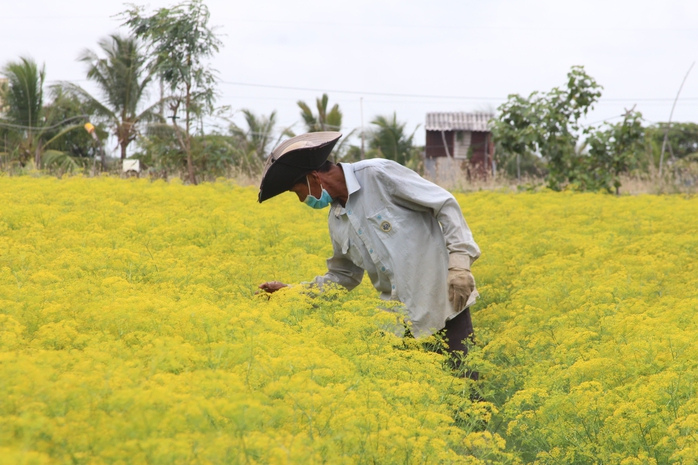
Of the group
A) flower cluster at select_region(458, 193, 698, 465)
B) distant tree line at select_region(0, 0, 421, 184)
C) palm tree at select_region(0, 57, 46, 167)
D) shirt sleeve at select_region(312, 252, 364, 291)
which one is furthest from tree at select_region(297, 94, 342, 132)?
shirt sleeve at select_region(312, 252, 364, 291)

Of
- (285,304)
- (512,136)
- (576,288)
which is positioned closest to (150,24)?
(512,136)

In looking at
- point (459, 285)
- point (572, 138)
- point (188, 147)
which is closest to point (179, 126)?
point (188, 147)

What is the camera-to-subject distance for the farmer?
4.52 meters

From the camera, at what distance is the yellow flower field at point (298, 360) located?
2.64m

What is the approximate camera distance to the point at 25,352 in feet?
11.0

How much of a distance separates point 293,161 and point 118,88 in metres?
25.6

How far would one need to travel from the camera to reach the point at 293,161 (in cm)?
445

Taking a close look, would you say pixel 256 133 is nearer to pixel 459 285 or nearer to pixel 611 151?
pixel 611 151

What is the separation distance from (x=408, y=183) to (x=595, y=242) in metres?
4.98

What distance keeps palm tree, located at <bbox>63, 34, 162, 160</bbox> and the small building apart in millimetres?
11693

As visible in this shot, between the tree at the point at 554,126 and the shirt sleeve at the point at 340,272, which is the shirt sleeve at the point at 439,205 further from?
the tree at the point at 554,126

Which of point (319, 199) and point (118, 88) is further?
point (118, 88)

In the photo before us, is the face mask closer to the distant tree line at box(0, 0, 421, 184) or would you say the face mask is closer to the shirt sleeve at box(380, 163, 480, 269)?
the shirt sleeve at box(380, 163, 480, 269)

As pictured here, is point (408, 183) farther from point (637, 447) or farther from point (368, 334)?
point (637, 447)
